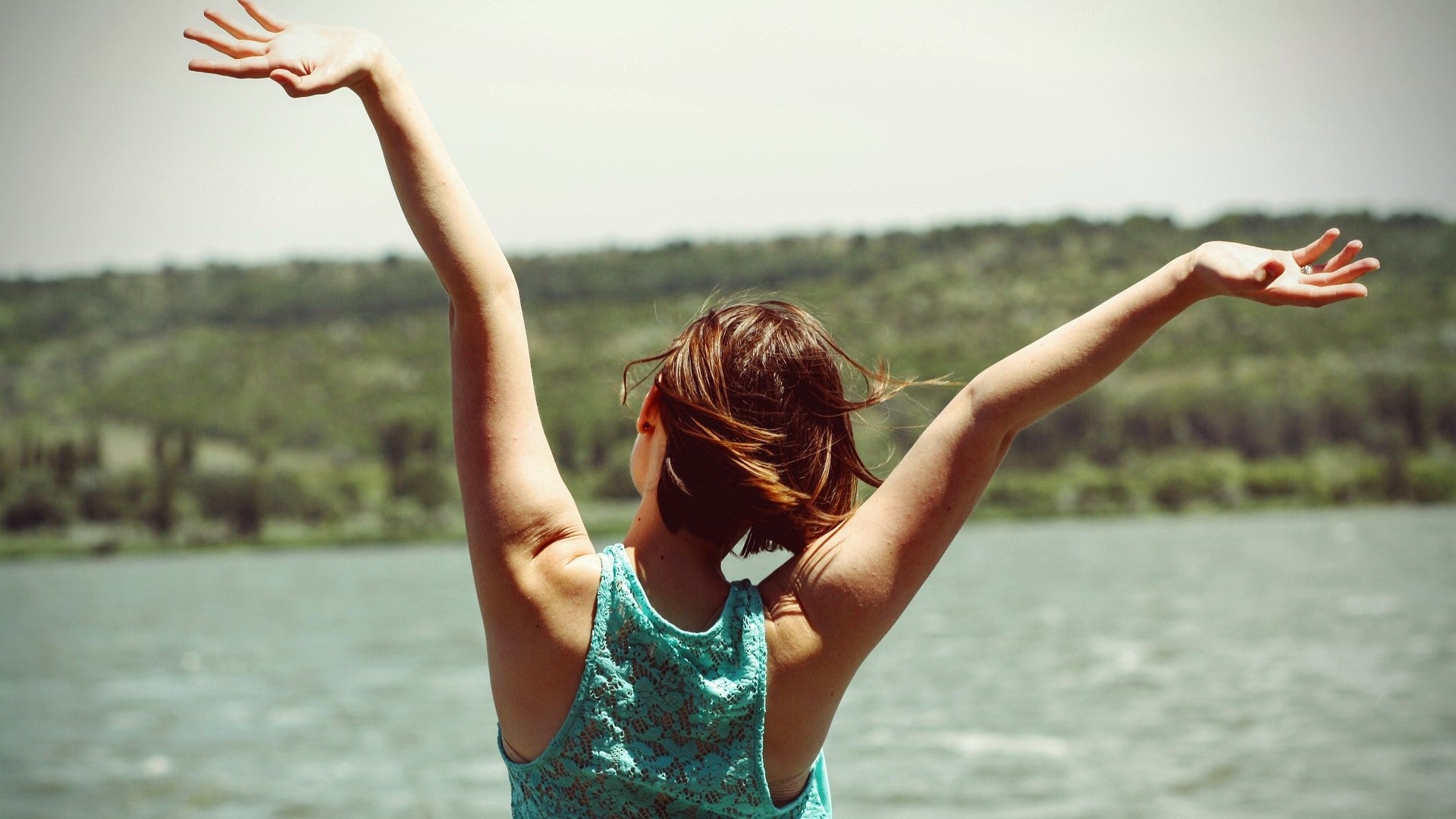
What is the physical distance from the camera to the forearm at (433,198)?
143 cm

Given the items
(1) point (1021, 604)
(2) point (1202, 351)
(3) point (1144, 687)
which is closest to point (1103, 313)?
(3) point (1144, 687)

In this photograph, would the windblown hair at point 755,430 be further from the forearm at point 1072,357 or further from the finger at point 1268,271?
the finger at point 1268,271

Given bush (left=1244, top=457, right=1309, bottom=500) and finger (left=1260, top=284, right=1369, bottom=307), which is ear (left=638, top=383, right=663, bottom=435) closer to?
finger (left=1260, top=284, right=1369, bottom=307)

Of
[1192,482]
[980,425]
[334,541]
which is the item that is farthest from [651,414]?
[1192,482]

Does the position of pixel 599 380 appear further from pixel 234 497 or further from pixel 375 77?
pixel 375 77

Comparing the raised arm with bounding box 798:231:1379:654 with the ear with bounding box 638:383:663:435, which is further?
the ear with bounding box 638:383:663:435

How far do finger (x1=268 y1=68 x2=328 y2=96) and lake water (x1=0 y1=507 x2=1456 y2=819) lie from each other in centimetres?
1685

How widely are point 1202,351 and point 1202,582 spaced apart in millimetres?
60283

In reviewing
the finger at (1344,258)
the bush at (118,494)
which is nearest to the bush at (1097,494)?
the bush at (118,494)

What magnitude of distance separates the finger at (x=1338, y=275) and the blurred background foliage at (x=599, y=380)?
6493cm

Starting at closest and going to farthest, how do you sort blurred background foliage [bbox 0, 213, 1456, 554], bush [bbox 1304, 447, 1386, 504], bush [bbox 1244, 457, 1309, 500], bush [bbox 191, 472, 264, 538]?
1. bush [bbox 1304, 447, 1386, 504]
2. bush [bbox 191, 472, 264, 538]
3. bush [bbox 1244, 457, 1309, 500]
4. blurred background foliage [bbox 0, 213, 1456, 554]

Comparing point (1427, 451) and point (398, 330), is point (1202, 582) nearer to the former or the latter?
point (1427, 451)

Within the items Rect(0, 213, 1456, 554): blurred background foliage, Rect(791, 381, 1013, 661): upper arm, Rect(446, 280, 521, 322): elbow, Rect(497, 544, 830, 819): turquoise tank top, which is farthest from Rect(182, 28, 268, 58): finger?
Rect(0, 213, 1456, 554): blurred background foliage

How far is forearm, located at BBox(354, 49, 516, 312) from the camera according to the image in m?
1.43
